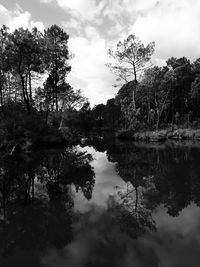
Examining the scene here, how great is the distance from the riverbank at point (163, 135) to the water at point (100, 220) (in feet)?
80.7

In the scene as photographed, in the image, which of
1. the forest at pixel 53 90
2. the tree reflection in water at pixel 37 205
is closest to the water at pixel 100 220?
the tree reflection in water at pixel 37 205

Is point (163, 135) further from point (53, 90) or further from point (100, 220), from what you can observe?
point (100, 220)

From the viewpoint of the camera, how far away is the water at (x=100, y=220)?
17.0 ft

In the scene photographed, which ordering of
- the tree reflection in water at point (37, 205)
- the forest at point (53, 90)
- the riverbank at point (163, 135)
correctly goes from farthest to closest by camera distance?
the riverbank at point (163, 135) < the forest at point (53, 90) < the tree reflection in water at point (37, 205)

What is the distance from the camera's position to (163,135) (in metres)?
37.9

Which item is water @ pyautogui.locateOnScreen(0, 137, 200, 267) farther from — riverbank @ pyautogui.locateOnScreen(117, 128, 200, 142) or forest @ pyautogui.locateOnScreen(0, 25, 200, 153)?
riverbank @ pyautogui.locateOnScreen(117, 128, 200, 142)

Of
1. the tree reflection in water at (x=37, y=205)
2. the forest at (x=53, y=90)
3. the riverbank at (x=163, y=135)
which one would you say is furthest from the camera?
the riverbank at (x=163, y=135)

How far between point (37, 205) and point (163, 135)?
3172 centimetres

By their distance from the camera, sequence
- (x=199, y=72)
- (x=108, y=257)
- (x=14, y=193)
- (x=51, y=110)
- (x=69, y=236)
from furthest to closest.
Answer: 1. (x=199, y=72)
2. (x=51, y=110)
3. (x=14, y=193)
4. (x=69, y=236)
5. (x=108, y=257)

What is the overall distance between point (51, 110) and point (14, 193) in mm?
29336

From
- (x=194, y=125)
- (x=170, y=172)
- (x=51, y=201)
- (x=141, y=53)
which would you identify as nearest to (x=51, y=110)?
(x=141, y=53)

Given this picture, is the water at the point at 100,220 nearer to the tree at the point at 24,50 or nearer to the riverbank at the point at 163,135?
the tree at the point at 24,50

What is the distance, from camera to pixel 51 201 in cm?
908

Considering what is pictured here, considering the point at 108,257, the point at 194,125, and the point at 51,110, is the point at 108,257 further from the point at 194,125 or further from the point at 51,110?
the point at 194,125
